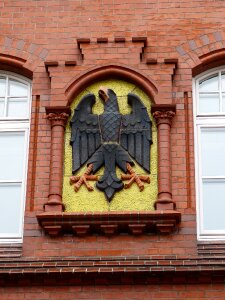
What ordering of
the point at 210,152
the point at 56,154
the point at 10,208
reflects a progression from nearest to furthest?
the point at 56,154, the point at 10,208, the point at 210,152

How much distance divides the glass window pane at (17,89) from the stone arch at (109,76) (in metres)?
0.75

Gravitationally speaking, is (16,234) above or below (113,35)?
below

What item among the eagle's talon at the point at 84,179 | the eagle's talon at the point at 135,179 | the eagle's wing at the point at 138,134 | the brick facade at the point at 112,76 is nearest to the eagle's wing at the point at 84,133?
the eagle's talon at the point at 84,179

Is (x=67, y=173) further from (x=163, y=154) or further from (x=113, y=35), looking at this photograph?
(x=113, y=35)

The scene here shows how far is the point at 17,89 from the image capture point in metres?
12.5

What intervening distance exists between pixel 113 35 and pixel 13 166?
2.13 metres

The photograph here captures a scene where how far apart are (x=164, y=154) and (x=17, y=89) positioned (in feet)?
7.40

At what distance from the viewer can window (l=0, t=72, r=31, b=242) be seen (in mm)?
11609

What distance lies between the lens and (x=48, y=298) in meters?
10.7

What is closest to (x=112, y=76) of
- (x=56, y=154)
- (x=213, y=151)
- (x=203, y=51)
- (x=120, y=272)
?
(x=203, y=51)

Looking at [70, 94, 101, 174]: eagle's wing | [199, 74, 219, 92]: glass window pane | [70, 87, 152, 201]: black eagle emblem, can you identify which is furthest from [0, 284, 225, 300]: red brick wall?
[199, 74, 219, 92]: glass window pane

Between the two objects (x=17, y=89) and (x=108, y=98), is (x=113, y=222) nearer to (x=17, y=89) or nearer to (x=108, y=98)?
(x=108, y=98)

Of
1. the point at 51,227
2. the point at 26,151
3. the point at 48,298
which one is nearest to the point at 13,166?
the point at 26,151

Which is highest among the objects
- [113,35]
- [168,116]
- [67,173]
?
[113,35]
